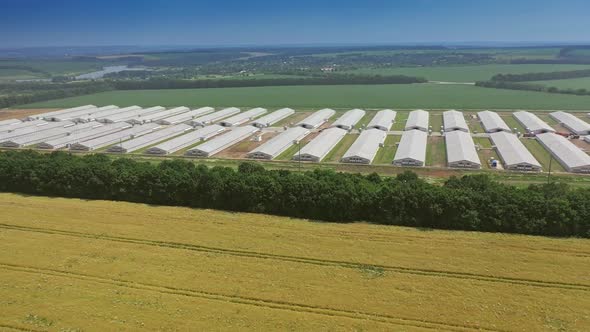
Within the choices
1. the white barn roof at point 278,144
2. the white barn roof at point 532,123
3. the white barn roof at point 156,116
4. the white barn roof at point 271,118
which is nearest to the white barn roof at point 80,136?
the white barn roof at point 156,116

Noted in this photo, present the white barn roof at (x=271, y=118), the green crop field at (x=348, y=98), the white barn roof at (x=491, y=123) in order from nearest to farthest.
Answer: the white barn roof at (x=491, y=123) → the white barn roof at (x=271, y=118) → the green crop field at (x=348, y=98)

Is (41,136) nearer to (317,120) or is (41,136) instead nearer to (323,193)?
(317,120)

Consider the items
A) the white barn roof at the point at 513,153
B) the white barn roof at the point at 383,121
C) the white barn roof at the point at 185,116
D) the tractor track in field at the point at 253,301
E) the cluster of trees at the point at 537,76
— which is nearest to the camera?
the tractor track in field at the point at 253,301

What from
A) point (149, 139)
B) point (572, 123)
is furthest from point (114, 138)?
point (572, 123)

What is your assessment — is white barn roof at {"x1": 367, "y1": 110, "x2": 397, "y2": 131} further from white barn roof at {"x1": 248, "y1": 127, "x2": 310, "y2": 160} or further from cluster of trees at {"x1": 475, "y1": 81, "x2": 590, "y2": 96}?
cluster of trees at {"x1": 475, "y1": 81, "x2": 590, "y2": 96}

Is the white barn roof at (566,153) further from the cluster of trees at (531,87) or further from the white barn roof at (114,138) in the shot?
the white barn roof at (114,138)

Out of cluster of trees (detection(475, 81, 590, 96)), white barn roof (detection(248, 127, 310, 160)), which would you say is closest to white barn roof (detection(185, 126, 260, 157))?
white barn roof (detection(248, 127, 310, 160))

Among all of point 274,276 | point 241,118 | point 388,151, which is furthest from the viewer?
point 241,118
